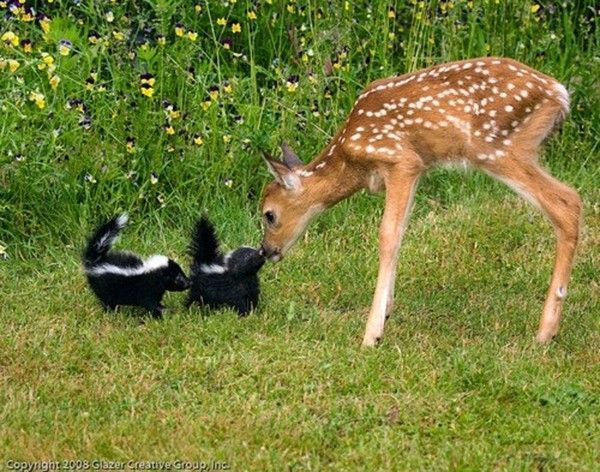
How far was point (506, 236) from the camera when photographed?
363 inches

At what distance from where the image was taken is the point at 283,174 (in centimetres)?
799

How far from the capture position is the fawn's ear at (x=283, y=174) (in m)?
7.97

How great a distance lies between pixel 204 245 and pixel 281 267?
3.12ft

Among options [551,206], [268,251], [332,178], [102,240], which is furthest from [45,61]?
[551,206]

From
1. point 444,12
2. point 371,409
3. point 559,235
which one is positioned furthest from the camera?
point 444,12

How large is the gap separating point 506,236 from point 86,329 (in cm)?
302

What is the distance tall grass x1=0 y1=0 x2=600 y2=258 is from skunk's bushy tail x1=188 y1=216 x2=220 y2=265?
1267 millimetres

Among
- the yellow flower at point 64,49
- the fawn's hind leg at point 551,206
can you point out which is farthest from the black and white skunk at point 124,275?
the fawn's hind leg at point 551,206

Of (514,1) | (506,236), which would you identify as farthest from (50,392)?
(514,1)

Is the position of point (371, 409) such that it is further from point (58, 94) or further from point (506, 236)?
point (58, 94)

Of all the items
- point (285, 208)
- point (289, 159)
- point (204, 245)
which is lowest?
point (204, 245)

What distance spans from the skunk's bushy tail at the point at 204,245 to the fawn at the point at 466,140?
0.89 metres

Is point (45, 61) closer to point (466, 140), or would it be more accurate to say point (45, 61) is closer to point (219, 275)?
point (219, 275)

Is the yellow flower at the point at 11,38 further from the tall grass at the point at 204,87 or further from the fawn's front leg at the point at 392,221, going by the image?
the fawn's front leg at the point at 392,221
